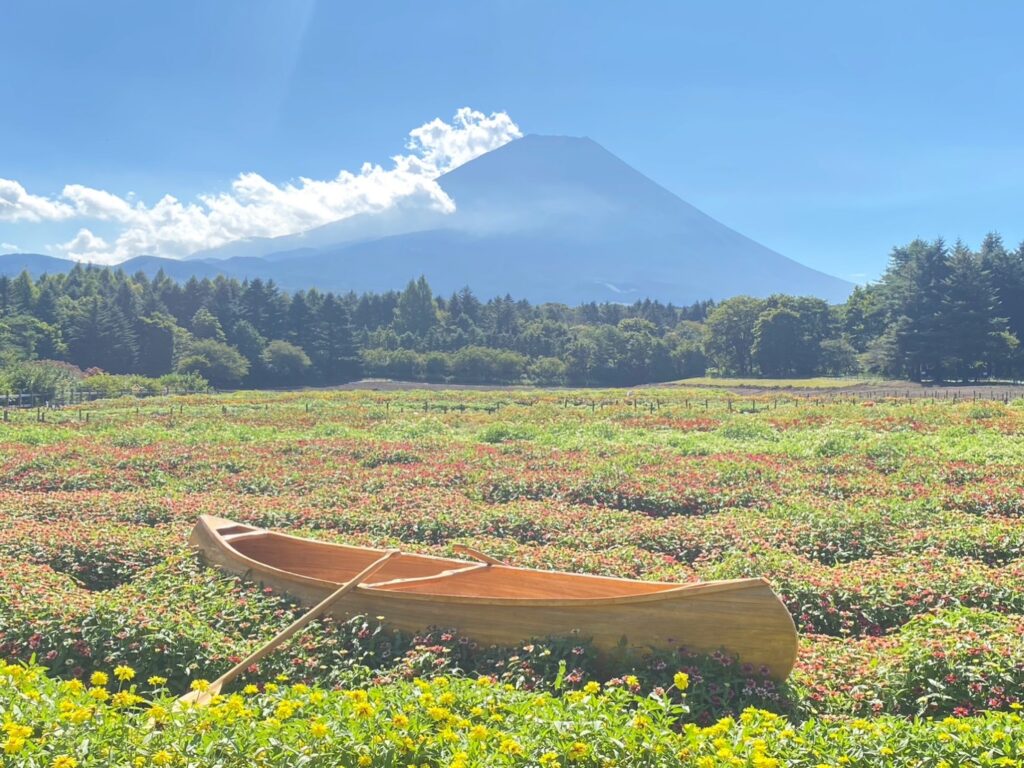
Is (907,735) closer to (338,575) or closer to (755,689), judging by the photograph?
(755,689)

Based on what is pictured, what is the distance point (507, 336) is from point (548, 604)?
86792mm

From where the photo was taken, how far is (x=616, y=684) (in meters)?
4.93

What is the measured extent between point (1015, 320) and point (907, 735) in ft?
251

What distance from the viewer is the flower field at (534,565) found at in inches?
142

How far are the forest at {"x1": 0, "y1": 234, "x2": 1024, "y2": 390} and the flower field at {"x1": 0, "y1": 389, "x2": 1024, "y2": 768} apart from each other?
4540 centimetres

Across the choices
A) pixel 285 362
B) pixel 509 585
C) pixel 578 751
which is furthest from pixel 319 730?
pixel 285 362

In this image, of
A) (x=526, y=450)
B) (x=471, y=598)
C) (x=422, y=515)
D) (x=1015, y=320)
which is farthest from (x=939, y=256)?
(x=471, y=598)

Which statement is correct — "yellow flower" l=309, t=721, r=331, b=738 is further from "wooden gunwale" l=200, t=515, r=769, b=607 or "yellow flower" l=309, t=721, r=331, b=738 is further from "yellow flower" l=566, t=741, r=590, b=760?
"wooden gunwale" l=200, t=515, r=769, b=607

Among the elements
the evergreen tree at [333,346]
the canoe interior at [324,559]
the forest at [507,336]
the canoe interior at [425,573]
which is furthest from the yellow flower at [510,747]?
the evergreen tree at [333,346]

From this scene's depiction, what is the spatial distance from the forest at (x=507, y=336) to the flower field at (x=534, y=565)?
4540 centimetres

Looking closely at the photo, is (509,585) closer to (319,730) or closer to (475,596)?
(475,596)

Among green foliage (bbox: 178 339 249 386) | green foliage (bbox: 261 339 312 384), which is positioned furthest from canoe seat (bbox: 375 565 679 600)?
green foliage (bbox: 261 339 312 384)

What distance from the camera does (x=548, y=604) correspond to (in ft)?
18.8

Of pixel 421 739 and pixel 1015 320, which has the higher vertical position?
pixel 1015 320
